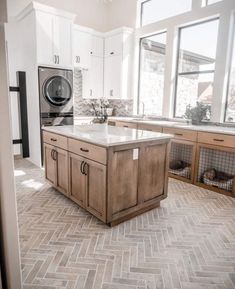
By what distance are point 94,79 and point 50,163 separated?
10.4ft

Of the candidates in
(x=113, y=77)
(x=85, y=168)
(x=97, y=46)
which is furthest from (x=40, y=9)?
(x=85, y=168)

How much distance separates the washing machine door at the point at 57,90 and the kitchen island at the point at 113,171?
1.66 m

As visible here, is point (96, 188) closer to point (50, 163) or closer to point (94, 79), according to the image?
point (50, 163)

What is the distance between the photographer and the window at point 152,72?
5137mm

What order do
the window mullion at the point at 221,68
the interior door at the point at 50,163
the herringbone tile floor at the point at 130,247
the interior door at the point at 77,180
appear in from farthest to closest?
the window mullion at the point at 221,68
the interior door at the point at 50,163
the interior door at the point at 77,180
the herringbone tile floor at the point at 130,247

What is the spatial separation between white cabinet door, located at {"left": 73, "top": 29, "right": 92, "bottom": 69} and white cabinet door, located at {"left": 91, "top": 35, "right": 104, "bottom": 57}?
0.56 ft

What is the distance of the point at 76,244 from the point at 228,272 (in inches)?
52.4

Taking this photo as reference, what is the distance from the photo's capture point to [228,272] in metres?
1.82

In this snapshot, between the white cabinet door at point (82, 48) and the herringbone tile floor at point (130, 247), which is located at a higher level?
the white cabinet door at point (82, 48)

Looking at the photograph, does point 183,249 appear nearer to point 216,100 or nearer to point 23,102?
point 216,100

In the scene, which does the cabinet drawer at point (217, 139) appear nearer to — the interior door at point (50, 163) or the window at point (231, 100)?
the window at point (231, 100)

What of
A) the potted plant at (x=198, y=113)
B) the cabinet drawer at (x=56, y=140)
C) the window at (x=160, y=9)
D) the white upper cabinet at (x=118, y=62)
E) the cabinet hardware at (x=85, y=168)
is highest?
the window at (x=160, y=9)

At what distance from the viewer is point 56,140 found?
300 centimetres

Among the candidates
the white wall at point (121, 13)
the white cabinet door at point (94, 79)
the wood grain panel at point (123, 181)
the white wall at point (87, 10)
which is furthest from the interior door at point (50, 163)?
the white wall at point (121, 13)
